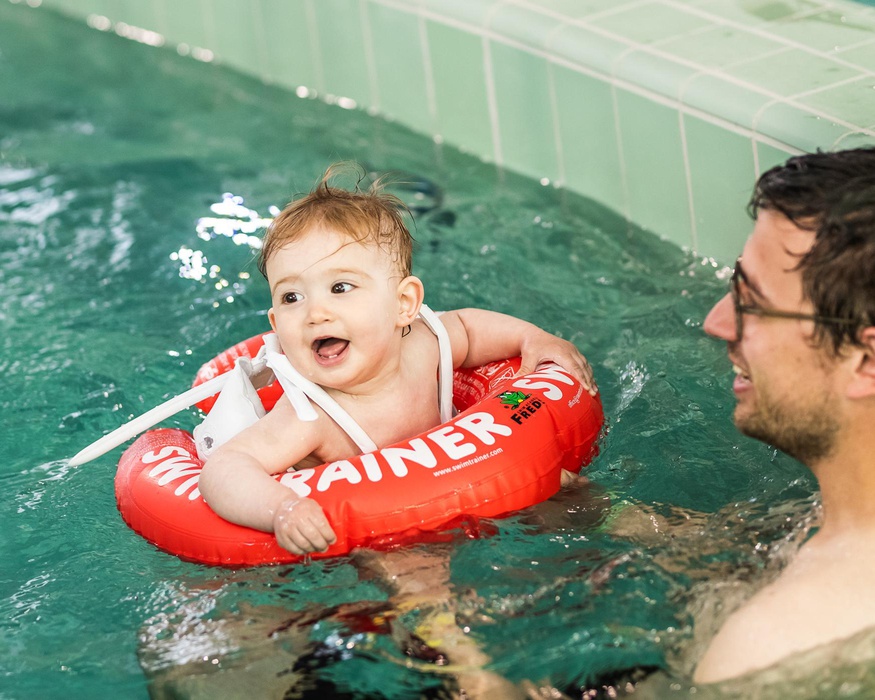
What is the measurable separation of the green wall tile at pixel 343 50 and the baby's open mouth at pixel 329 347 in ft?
10.2

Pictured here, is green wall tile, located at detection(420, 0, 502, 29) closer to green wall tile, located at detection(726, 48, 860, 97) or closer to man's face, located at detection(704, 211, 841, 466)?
green wall tile, located at detection(726, 48, 860, 97)

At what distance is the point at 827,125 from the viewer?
3777mm

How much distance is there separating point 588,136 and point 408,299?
6.40 feet

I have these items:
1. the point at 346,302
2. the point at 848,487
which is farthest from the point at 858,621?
the point at 346,302

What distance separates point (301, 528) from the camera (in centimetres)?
259

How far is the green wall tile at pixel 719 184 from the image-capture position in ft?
13.4

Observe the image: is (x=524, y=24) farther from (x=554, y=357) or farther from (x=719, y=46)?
(x=554, y=357)

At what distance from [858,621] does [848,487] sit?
25 centimetres

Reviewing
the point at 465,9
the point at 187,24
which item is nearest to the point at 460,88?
the point at 465,9

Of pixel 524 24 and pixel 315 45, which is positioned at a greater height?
pixel 524 24

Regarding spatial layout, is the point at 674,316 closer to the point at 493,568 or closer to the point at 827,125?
the point at 827,125

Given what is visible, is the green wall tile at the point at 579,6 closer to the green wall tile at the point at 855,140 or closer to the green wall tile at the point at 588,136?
the green wall tile at the point at 588,136

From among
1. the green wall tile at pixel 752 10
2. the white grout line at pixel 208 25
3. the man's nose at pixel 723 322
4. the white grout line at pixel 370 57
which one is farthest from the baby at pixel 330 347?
the white grout line at pixel 208 25

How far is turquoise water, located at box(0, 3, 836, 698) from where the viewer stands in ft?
8.40
